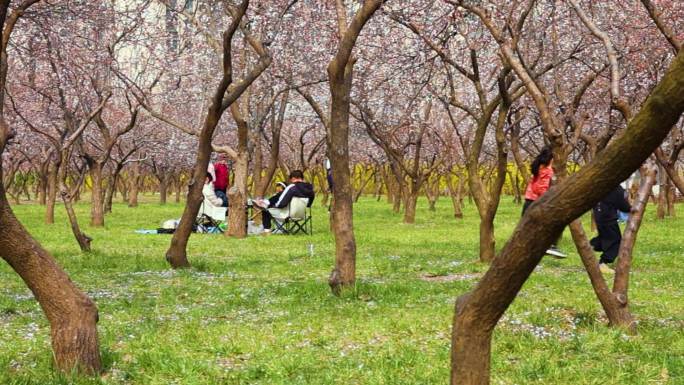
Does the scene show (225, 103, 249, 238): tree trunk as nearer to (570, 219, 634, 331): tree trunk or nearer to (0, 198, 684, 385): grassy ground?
(0, 198, 684, 385): grassy ground

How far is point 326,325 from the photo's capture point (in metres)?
8.48

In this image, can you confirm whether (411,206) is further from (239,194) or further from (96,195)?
(96,195)

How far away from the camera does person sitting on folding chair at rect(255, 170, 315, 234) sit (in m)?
23.0

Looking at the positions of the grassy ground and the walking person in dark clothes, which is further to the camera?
the walking person in dark clothes

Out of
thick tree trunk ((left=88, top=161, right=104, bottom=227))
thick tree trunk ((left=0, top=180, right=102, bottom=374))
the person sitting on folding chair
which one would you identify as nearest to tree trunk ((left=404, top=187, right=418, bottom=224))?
the person sitting on folding chair

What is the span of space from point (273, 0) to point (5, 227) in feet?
50.9

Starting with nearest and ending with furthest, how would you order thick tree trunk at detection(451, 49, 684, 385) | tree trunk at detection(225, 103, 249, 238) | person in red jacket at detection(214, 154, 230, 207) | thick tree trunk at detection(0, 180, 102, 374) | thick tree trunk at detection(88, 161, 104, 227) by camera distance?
thick tree trunk at detection(451, 49, 684, 385)
thick tree trunk at detection(0, 180, 102, 374)
tree trunk at detection(225, 103, 249, 238)
person in red jacket at detection(214, 154, 230, 207)
thick tree trunk at detection(88, 161, 104, 227)

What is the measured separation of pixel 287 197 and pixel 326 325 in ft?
48.1

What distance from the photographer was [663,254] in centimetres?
1658

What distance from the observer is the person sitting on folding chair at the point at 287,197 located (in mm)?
23000

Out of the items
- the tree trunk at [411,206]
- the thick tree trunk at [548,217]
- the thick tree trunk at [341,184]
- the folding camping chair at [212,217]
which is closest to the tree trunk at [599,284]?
the thick tree trunk at [341,184]

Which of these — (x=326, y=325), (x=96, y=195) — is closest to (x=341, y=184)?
(x=326, y=325)

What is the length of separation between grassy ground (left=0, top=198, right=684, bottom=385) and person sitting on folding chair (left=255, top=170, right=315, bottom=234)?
6.88m

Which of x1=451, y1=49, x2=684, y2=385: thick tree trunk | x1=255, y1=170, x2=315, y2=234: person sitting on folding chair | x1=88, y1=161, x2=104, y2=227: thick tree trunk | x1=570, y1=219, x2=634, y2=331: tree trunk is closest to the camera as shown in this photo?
x1=451, y1=49, x2=684, y2=385: thick tree trunk
